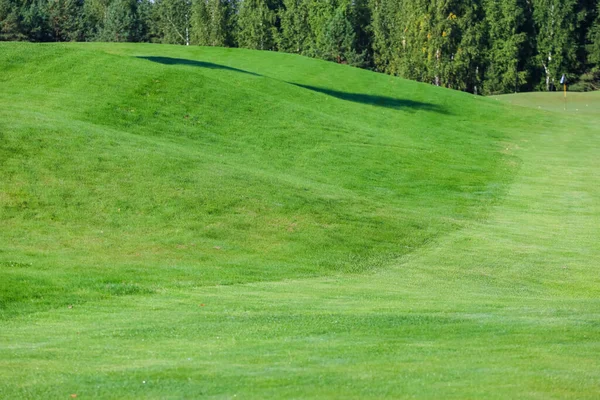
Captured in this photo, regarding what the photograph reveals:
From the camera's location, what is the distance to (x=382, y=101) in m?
51.1

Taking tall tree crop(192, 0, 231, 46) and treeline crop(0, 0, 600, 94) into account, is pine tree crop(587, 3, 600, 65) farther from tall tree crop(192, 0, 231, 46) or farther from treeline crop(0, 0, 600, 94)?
tall tree crop(192, 0, 231, 46)

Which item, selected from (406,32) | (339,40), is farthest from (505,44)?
(339,40)

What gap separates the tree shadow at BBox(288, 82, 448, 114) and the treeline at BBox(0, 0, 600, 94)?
3942 centimetres

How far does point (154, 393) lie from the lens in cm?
970

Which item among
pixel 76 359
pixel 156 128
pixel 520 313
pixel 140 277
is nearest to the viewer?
pixel 76 359

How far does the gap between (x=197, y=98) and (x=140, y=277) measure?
792 inches

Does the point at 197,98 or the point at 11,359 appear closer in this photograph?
the point at 11,359

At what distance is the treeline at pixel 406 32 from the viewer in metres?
91.1

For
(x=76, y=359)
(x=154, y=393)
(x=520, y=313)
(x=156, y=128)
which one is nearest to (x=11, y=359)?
(x=76, y=359)

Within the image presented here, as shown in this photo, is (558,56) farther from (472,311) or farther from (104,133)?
(472,311)

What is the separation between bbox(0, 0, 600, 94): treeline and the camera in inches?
3588

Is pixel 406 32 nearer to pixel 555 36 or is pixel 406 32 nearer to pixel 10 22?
pixel 555 36

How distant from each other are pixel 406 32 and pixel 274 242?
76.8 m

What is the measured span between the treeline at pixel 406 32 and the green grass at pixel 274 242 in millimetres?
42198
